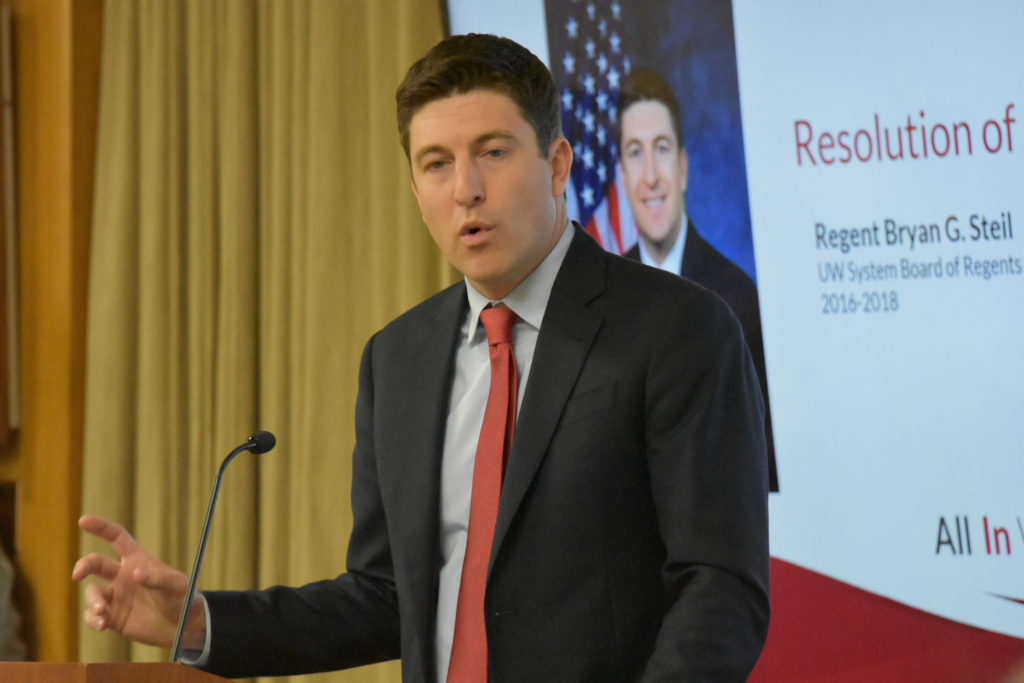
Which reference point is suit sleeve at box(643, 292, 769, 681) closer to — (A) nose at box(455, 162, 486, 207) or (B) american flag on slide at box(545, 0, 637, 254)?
(A) nose at box(455, 162, 486, 207)

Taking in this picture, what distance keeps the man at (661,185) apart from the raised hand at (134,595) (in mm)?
1828

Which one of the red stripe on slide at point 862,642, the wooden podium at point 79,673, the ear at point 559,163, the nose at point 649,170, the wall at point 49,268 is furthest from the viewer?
the wall at point 49,268

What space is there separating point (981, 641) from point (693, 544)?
1.68m

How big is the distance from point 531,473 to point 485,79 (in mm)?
630

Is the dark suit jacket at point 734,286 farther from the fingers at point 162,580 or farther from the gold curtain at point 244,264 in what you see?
the fingers at point 162,580

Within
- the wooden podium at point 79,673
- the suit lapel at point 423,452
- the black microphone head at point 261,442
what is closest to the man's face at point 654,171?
the suit lapel at point 423,452

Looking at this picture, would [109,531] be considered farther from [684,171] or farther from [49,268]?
[49,268]

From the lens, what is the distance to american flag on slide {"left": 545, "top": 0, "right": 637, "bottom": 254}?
3.26m

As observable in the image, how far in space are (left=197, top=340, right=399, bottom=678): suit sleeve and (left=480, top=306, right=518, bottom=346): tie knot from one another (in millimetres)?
321

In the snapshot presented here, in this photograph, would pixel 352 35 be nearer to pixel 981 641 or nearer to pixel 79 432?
pixel 79 432

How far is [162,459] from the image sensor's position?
11.8ft

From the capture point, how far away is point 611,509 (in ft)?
5.49

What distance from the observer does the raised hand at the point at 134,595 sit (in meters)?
1.67

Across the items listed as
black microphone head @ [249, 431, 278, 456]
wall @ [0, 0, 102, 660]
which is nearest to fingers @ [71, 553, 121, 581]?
black microphone head @ [249, 431, 278, 456]
